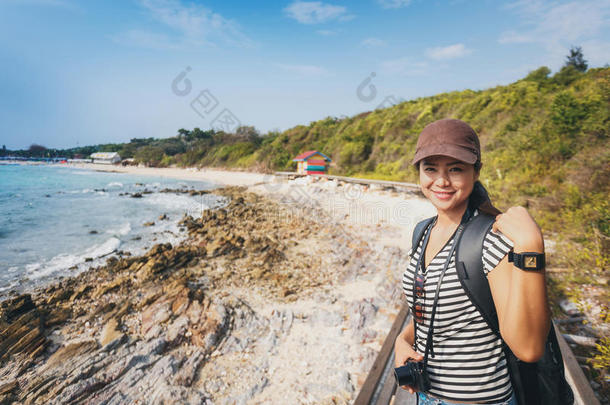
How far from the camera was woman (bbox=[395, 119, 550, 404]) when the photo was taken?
91 cm

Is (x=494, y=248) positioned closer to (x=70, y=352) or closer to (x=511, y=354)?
(x=511, y=354)

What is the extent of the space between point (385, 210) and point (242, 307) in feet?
32.6

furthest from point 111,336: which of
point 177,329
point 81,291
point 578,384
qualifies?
point 578,384

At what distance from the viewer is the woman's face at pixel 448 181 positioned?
1.17 m

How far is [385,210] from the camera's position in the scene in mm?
14055

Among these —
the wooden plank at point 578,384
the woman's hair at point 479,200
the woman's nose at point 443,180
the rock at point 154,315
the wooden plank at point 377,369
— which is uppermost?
the woman's nose at point 443,180

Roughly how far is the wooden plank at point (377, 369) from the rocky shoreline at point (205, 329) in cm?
105

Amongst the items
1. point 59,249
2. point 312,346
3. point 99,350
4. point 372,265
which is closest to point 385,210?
point 372,265

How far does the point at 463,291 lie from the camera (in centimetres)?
109

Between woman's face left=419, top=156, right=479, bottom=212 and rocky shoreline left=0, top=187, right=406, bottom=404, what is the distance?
3717 millimetres

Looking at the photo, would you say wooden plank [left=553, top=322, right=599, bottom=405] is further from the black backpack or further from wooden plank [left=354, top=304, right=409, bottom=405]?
the black backpack

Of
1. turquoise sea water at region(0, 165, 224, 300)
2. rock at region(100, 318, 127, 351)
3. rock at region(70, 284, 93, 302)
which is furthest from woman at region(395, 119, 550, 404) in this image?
turquoise sea water at region(0, 165, 224, 300)

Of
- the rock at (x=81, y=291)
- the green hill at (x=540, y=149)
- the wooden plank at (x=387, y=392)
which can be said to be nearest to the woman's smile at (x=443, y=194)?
the wooden plank at (x=387, y=392)

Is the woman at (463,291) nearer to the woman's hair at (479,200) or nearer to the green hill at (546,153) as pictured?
the woman's hair at (479,200)
